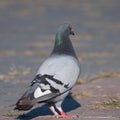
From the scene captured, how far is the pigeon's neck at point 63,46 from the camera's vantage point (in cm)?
873

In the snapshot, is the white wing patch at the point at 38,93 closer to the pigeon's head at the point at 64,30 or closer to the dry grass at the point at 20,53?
the pigeon's head at the point at 64,30

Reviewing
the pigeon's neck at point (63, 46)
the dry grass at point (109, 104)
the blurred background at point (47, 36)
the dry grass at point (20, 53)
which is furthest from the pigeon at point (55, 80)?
the dry grass at point (20, 53)

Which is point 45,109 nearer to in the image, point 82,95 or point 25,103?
point 82,95

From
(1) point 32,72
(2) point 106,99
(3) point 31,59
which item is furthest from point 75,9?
(2) point 106,99

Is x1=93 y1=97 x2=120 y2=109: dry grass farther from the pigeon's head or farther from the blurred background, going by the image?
the blurred background

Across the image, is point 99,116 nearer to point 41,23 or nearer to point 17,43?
point 17,43

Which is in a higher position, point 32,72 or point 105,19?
point 105,19

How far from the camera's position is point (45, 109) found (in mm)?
9258

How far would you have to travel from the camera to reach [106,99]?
993cm

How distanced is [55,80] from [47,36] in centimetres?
1159

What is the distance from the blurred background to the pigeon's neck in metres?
1.52

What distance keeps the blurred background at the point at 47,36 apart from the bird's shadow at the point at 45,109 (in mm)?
779

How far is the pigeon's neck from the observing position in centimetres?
873

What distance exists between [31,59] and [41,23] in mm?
8342
